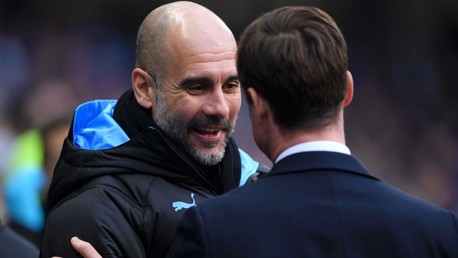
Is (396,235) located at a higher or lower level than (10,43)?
higher

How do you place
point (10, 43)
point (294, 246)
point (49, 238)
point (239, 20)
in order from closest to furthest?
1. point (294, 246)
2. point (49, 238)
3. point (10, 43)
4. point (239, 20)

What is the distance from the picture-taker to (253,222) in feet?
7.31

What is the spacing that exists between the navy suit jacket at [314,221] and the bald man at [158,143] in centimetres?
79

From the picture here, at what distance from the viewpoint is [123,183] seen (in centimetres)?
314

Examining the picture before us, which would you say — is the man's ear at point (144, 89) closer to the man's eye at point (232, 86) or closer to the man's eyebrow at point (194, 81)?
the man's eyebrow at point (194, 81)

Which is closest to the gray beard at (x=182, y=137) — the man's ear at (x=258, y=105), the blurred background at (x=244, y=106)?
the man's ear at (x=258, y=105)

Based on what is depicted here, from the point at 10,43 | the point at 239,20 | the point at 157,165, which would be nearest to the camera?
the point at 157,165

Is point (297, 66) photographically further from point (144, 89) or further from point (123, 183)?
point (144, 89)

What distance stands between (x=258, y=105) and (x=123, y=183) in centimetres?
95

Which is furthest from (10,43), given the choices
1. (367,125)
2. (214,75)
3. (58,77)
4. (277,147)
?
(277,147)

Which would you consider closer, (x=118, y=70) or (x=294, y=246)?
(x=294, y=246)

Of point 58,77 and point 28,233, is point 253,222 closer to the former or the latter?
point 28,233

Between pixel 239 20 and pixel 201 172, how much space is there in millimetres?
4228

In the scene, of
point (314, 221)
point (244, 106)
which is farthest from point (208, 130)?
point (244, 106)
